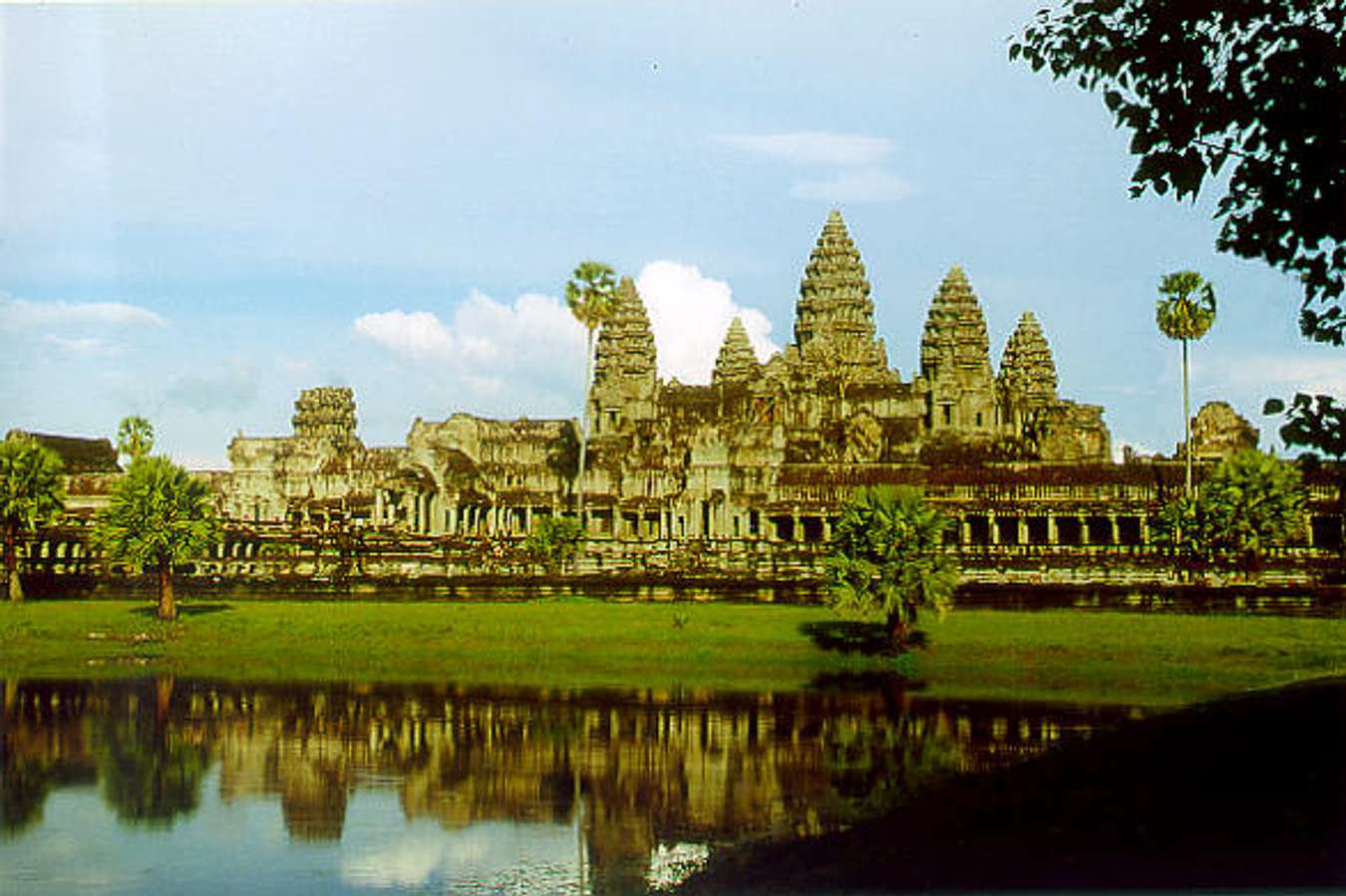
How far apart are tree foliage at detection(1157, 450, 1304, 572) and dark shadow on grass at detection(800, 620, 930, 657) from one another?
17719mm

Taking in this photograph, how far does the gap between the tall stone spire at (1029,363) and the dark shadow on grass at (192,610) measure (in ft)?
258

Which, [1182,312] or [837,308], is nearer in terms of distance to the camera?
[1182,312]

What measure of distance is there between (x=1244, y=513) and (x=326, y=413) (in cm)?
8789

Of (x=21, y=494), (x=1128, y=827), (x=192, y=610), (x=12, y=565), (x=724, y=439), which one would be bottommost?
(x=1128, y=827)

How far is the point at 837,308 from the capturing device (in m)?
113

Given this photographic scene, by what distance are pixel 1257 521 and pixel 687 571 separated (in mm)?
22024

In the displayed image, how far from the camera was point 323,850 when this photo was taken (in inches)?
876

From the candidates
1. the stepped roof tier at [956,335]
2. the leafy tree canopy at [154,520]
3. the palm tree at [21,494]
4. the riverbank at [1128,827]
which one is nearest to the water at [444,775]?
the riverbank at [1128,827]

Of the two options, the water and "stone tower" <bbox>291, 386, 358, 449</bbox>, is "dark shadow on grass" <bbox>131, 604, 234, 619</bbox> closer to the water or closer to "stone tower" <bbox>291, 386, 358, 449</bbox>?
the water

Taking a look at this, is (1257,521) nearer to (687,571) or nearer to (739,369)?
(687,571)

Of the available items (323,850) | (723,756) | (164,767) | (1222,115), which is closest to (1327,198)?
(1222,115)

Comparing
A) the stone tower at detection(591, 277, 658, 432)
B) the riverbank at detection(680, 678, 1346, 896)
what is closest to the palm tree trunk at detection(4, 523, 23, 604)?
the riverbank at detection(680, 678, 1346, 896)

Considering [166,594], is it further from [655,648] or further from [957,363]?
[957,363]

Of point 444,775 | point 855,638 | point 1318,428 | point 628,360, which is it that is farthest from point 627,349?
point 1318,428
